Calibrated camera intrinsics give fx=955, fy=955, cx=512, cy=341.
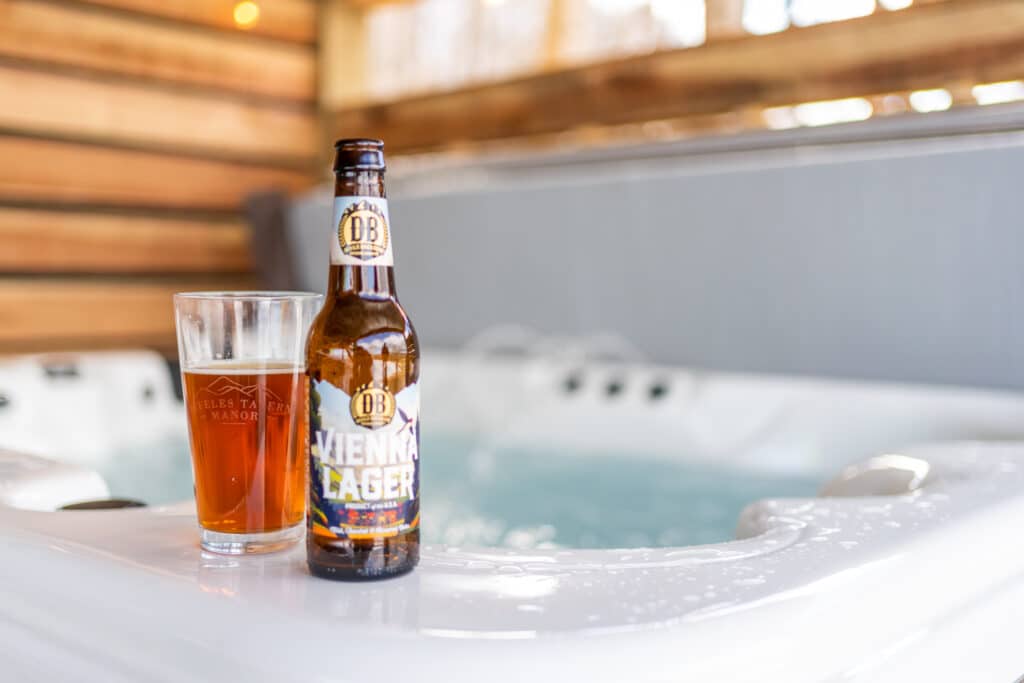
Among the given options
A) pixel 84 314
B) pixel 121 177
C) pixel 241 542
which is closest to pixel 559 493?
pixel 241 542

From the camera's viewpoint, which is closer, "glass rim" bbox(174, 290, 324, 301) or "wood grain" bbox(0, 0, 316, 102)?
"glass rim" bbox(174, 290, 324, 301)

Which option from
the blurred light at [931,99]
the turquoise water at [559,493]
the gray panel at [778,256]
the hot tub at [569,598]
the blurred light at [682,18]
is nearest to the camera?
the hot tub at [569,598]

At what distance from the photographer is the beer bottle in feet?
2.00

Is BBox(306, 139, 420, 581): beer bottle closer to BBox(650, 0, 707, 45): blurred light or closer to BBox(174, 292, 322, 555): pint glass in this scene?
BBox(174, 292, 322, 555): pint glass

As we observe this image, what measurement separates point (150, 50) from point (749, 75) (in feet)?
6.85

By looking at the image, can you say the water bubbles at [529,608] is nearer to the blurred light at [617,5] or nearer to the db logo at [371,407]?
the db logo at [371,407]

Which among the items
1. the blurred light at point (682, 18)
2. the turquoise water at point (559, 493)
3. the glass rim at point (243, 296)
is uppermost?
the blurred light at point (682, 18)

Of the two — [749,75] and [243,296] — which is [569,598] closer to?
[243,296]

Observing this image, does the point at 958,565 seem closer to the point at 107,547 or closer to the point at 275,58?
the point at 107,547

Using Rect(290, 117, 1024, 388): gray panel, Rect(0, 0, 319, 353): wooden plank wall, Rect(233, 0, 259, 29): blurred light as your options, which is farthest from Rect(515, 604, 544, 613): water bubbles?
Rect(233, 0, 259, 29): blurred light

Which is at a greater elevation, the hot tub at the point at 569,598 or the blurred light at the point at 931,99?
the blurred light at the point at 931,99

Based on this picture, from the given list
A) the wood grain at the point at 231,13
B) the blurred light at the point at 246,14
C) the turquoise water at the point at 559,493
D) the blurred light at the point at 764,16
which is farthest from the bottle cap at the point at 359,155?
the blurred light at the point at 246,14

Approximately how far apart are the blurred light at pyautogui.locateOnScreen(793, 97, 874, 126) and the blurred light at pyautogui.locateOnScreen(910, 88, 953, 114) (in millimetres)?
129

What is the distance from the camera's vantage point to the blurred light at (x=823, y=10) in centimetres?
225
